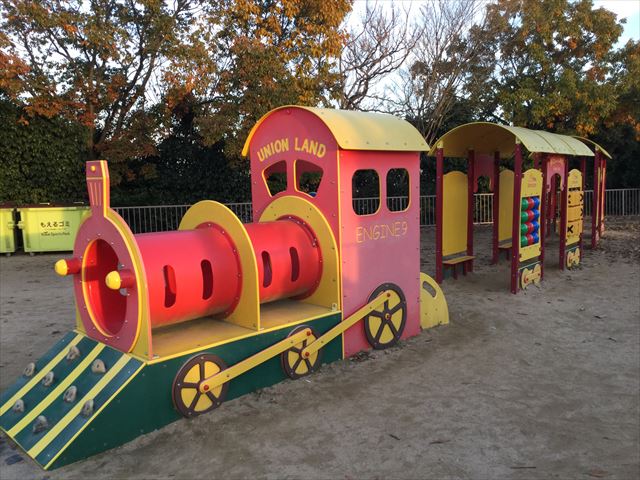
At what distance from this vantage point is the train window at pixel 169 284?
163 inches

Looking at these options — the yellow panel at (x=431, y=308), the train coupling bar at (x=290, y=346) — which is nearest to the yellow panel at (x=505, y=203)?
the yellow panel at (x=431, y=308)

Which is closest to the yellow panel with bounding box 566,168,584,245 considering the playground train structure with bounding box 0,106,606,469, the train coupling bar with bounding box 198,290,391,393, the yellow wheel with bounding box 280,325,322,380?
the playground train structure with bounding box 0,106,606,469

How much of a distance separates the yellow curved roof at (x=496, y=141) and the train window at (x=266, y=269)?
475 cm

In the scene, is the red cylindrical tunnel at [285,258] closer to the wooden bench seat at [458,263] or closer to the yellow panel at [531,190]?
the yellow panel at [531,190]

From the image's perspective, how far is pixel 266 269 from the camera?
4953mm

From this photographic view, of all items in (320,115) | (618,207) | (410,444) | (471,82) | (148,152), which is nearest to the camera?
(410,444)

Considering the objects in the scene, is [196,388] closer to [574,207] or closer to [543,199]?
[543,199]

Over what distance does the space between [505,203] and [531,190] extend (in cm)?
235

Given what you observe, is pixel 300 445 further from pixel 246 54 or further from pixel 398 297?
pixel 246 54

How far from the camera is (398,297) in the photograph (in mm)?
5938

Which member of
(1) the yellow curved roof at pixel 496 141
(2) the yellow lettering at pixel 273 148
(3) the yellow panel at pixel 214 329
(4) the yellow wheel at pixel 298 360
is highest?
(1) the yellow curved roof at pixel 496 141

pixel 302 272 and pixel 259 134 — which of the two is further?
pixel 259 134

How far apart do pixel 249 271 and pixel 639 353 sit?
13.7 feet

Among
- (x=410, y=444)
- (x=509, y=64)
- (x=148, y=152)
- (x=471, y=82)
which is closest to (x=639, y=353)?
(x=410, y=444)
